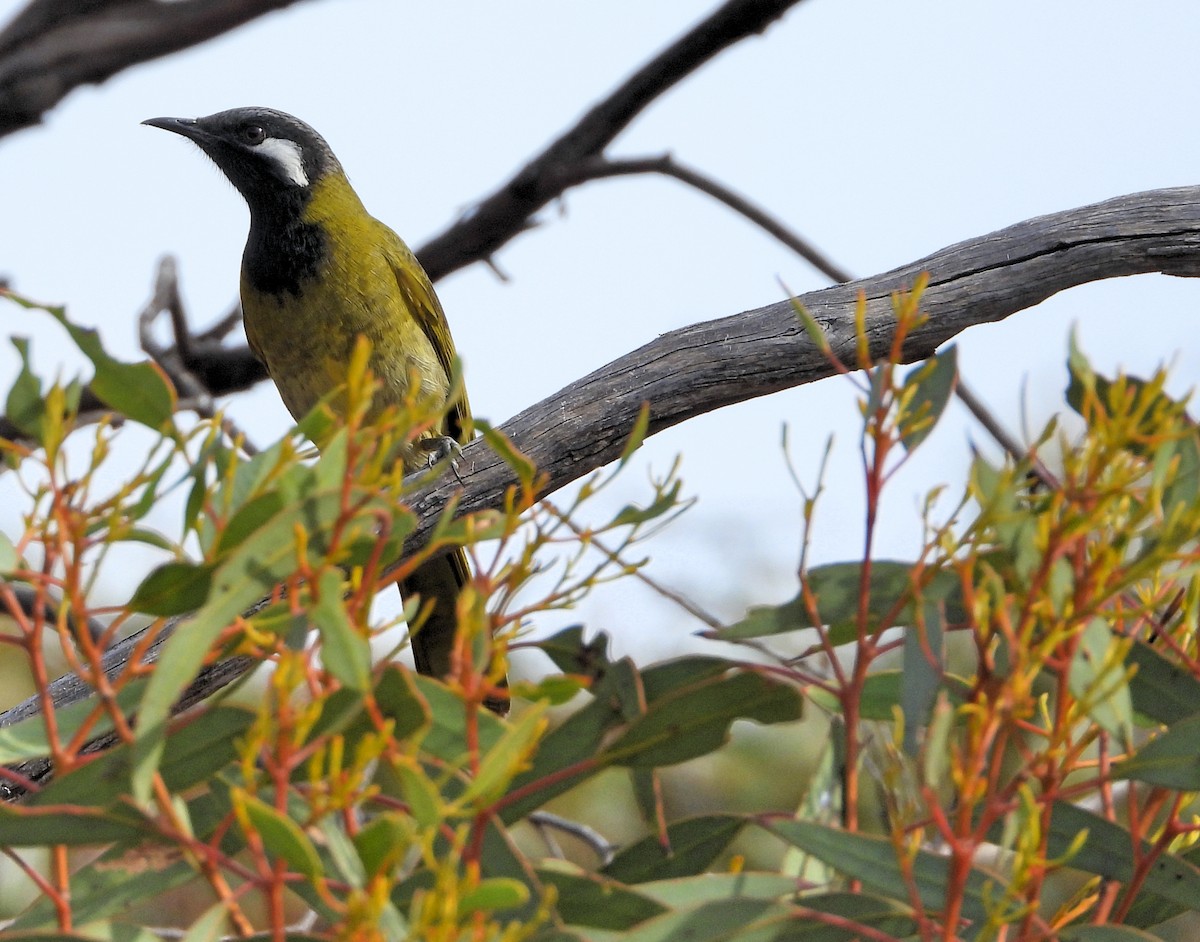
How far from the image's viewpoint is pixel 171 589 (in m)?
1.25

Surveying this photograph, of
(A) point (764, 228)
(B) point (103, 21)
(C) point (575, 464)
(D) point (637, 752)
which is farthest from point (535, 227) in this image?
(D) point (637, 752)

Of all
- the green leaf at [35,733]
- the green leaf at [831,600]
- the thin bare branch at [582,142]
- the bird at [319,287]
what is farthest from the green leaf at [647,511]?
the thin bare branch at [582,142]

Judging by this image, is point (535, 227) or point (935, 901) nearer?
point (935, 901)

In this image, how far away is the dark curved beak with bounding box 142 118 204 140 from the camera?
14.9 feet

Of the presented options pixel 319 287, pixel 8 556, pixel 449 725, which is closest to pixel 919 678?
pixel 449 725

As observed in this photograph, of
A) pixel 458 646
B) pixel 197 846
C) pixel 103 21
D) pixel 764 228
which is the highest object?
pixel 103 21

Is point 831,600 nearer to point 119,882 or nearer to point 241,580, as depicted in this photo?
point 241,580

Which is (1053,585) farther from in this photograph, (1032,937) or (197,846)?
(197,846)

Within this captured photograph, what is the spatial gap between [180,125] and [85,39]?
44 cm

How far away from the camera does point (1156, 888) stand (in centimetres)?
135

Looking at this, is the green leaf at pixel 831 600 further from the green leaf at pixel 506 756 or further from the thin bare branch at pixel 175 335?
the thin bare branch at pixel 175 335

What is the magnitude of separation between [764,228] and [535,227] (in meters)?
0.75

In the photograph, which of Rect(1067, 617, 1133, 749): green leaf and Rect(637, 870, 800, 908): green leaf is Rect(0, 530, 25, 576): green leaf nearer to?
Rect(637, 870, 800, 908): green leaf

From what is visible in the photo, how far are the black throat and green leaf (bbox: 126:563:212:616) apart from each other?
2855mm
